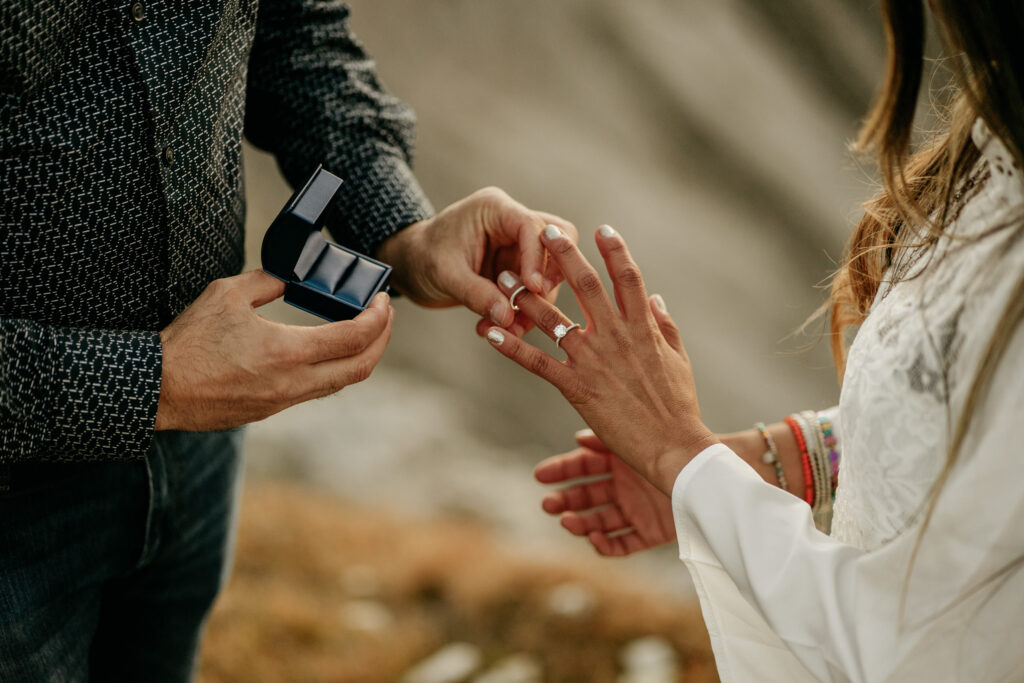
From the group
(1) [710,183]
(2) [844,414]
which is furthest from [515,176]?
(2) [844,414]

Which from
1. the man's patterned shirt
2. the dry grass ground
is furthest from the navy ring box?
the dry grass ground

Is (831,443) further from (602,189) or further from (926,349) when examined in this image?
(602,189)

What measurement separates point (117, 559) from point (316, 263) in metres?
0.64

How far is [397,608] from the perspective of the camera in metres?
2.62

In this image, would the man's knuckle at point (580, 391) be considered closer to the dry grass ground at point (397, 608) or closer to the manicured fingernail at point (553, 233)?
the manicured fingernail at point (553, 233)

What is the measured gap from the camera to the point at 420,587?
2711 mm

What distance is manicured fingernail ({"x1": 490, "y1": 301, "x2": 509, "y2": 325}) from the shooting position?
1338 millimetres

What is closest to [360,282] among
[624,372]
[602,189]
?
[624,372]

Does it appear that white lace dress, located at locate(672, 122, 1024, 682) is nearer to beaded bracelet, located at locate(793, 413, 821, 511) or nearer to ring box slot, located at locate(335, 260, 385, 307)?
beaded bracelet, located at locate(793, 413, 821, 511)

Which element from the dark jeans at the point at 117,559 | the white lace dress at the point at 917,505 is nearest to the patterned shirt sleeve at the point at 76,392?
the dark jeans at the point at 117,559

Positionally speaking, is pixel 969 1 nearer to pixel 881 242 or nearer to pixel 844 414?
pixel 881 242

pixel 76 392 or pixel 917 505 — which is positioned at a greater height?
pixel 917 505

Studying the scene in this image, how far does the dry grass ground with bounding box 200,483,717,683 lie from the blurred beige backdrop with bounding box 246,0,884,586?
541 mm

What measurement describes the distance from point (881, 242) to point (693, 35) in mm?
9127
